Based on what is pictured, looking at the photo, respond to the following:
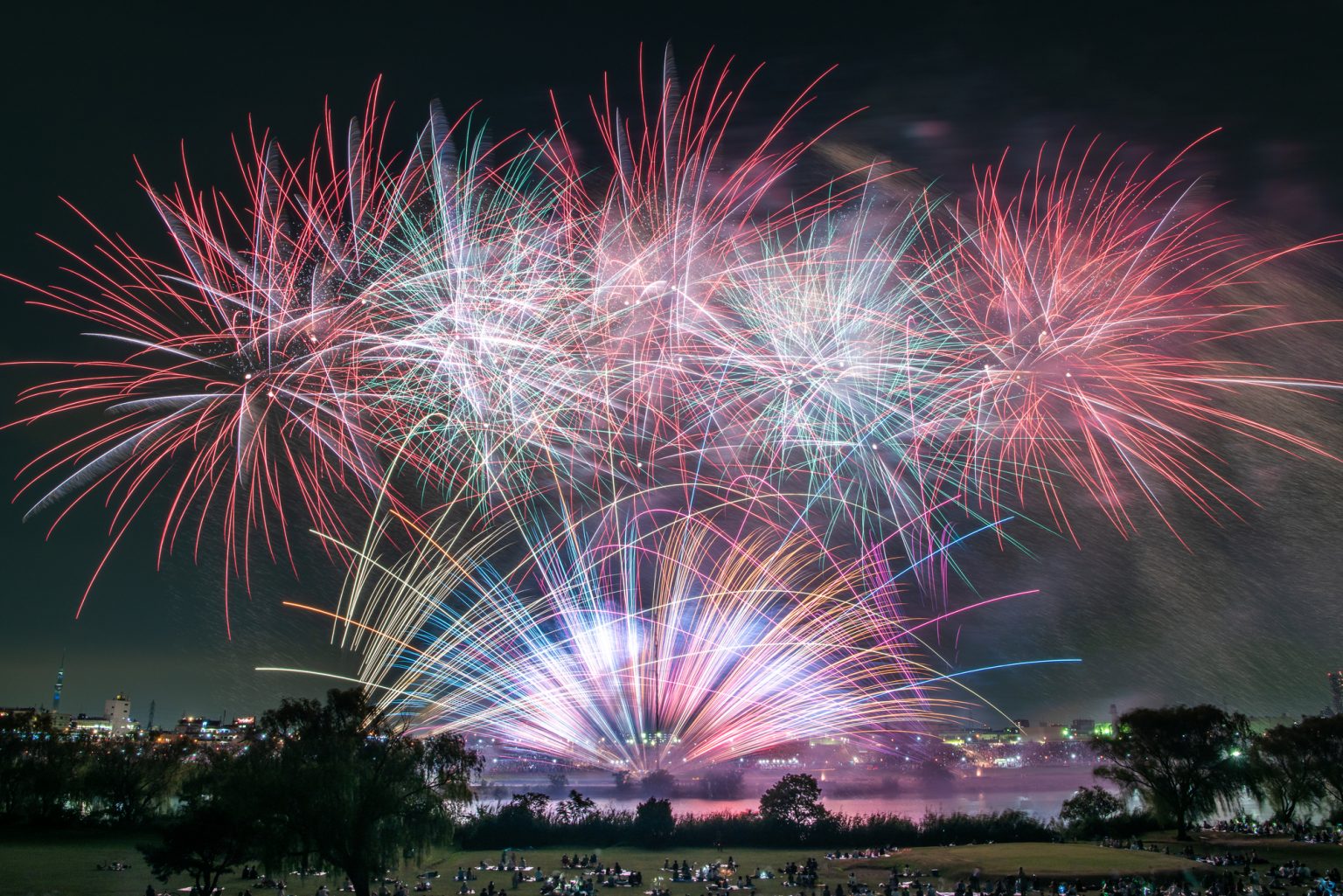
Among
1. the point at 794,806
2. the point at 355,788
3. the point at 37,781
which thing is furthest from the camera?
the point at 37,781

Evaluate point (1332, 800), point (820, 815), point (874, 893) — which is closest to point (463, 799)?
point (874, 893)

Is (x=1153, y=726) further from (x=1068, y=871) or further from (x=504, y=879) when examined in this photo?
(x=504, y=879)

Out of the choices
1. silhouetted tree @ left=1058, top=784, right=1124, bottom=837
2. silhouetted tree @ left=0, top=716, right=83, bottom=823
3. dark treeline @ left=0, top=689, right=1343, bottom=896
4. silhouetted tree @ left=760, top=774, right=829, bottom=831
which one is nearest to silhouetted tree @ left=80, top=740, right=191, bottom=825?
dark treeline @ left=0, top=689, right=1343, bottom=896

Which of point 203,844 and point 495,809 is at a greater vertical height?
point 203,844

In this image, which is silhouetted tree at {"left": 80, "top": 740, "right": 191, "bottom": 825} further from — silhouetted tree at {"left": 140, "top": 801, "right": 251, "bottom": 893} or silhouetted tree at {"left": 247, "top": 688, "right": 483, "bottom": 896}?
silhouetted tree at {"left": 140, "top": 801, "right": 251, "bottom": 893}

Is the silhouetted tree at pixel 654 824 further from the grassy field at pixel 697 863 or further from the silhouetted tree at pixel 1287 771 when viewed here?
the silhouetted tree at pixel 1287 771

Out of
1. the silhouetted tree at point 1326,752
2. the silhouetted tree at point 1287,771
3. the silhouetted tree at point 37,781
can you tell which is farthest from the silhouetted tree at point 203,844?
the silhouetted tree at point 1326,752

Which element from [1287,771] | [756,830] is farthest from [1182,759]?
[756,830]

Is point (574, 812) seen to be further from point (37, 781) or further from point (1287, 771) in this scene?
point (1287, 771)
